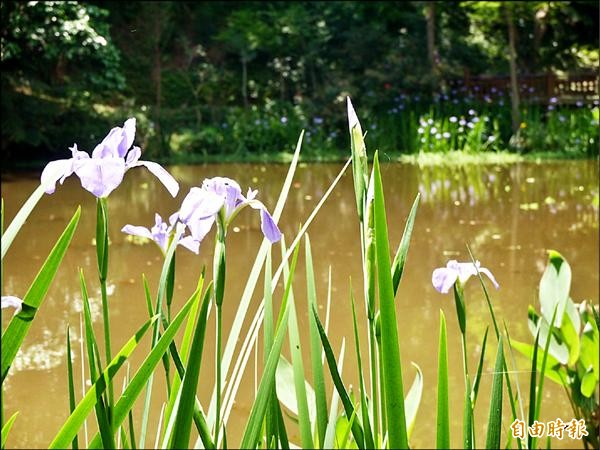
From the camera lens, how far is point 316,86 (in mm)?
10023

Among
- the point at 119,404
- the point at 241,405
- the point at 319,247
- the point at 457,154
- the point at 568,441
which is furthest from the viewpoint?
the point at 457,154

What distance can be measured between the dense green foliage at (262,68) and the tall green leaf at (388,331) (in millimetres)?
5405

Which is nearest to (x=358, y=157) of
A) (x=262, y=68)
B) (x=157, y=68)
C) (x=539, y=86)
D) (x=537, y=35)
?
(x=539, y=86)

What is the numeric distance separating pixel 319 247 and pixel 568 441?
212cm

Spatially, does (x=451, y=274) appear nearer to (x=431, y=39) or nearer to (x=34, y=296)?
(x=34, y=296)

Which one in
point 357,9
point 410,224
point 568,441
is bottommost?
point 568,441

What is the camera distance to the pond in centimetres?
211

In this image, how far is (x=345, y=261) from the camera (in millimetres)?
3527

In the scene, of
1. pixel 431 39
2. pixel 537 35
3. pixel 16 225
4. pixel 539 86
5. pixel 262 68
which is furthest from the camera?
pixel 262 68

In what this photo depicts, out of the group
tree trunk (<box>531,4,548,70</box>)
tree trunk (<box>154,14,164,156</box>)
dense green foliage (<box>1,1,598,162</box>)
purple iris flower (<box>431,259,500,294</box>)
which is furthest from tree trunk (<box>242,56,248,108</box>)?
purple iris flower (<box>431,259,500,294</box>)

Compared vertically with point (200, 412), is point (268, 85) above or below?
above

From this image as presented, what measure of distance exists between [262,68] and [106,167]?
10.7m

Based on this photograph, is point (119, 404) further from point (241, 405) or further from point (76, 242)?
point (76, 242)

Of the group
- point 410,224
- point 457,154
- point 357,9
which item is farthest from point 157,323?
Answer: point 357,9
